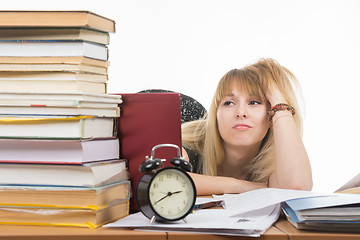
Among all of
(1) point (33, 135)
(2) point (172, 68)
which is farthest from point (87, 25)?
(2) point (172, 68)

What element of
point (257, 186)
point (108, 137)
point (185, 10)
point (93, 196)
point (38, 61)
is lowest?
point (257, 186)

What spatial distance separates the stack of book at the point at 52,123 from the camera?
1018 millimetres

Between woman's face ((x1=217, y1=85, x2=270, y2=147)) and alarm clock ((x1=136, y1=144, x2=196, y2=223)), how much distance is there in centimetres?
97

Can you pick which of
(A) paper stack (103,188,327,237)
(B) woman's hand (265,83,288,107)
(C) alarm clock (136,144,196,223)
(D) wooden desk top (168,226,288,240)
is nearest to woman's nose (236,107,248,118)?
(B) woman's hand (265,83,288,107)

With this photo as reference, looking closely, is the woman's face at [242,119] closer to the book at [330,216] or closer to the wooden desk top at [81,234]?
the book at [330,216]

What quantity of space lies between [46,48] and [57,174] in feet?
0.91

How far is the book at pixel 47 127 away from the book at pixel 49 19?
199 mm

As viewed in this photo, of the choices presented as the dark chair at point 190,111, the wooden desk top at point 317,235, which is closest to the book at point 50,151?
the wooden desk top at point 317,235

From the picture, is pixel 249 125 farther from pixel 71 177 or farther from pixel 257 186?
pixel 71 177

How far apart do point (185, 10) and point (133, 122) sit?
3855 millimetres

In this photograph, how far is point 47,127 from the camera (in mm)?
1029

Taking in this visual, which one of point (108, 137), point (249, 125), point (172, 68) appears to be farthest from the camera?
point (172, 68)

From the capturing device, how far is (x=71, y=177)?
1023 millimetres

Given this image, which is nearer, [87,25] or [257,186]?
[87,25]
